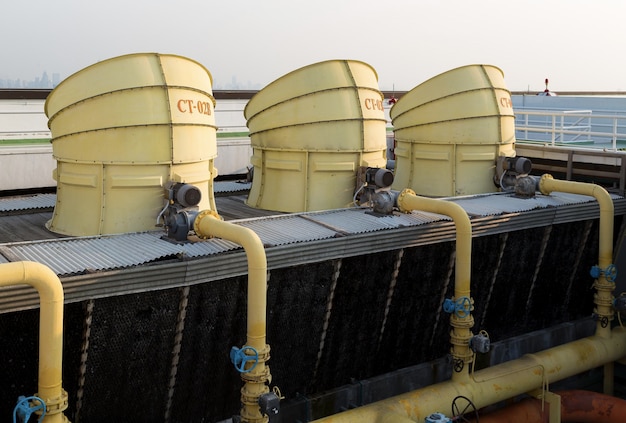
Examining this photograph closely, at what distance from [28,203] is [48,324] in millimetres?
8035

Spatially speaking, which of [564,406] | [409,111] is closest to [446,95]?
[409,111]

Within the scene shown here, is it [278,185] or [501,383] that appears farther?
[278,185]

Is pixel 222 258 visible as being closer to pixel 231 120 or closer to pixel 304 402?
pixel 304 402

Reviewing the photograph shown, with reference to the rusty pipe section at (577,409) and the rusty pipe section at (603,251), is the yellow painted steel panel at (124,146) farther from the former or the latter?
the rusty pipe section at (603,251)

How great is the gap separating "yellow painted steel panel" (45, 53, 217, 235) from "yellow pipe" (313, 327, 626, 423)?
17.1ft

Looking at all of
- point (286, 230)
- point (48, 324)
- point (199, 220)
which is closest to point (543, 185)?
point (286, 230)

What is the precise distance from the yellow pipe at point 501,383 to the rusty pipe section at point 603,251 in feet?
1.97

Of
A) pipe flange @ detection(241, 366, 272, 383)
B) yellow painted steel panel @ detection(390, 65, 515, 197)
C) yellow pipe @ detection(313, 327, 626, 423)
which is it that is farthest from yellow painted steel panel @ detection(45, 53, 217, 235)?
yellow painted steel panel @ detection(390, 65, 515, 197)

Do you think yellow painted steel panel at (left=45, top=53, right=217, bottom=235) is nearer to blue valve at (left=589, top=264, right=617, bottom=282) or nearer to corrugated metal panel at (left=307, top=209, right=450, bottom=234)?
corrugated metal panel at (left=307, top=209, right=450, bottom=234)

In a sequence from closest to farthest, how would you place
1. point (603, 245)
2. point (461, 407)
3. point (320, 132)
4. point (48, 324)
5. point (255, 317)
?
point (48, 324) → point (255, 317) → point (461, 407) → point (320, 132) → point (603, 245)

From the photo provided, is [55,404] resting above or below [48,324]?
below

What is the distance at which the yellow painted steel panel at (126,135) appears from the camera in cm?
1286

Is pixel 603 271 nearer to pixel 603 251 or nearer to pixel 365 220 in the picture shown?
pixel 603 251

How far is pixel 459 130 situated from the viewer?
18.9m
